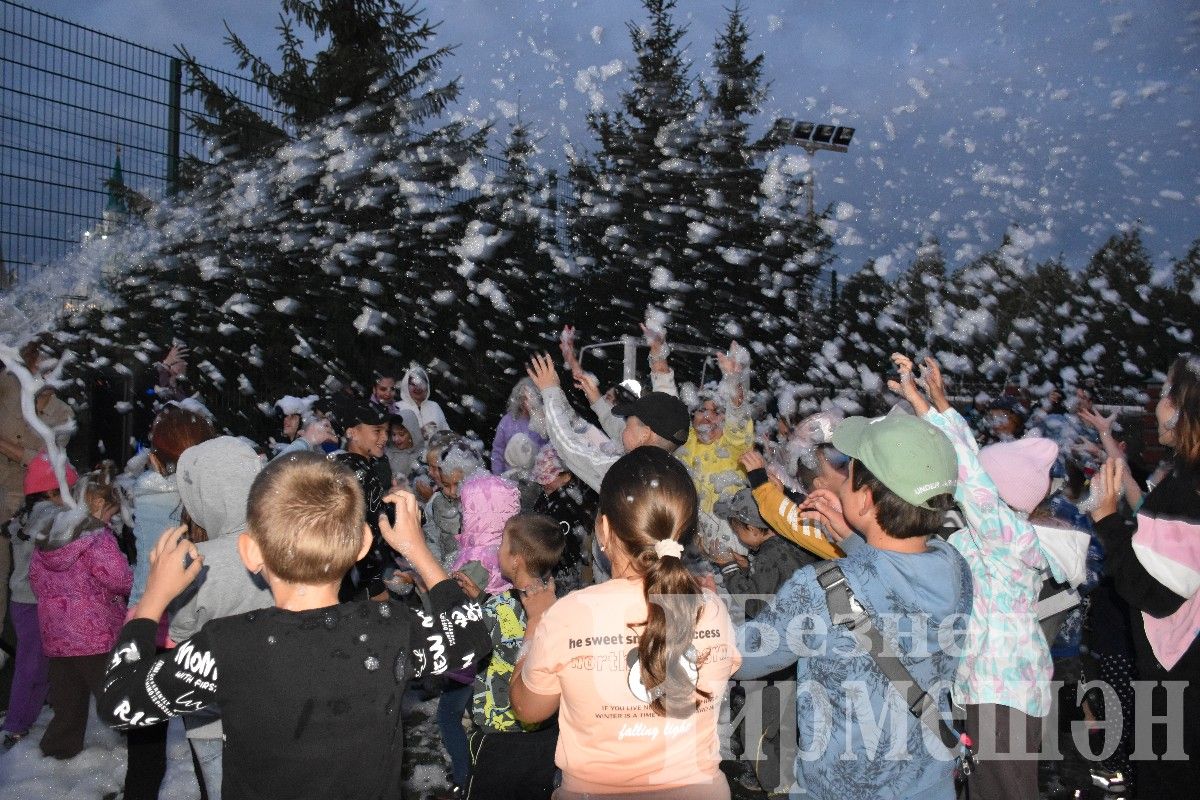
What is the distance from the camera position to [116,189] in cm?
741

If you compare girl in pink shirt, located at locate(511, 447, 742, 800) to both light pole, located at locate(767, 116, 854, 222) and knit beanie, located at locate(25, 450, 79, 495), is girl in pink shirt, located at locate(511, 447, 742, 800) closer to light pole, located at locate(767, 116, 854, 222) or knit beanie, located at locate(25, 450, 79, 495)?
knit beanie, located at locate(25, 450, 79, 495)

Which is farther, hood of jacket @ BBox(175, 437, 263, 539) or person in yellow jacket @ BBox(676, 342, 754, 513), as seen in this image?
person in yellow jacket @ BBox(676, 342, 754, 513)

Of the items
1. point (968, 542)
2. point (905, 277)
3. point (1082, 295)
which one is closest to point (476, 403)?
point (968, 542)

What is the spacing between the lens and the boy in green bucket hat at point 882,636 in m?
2.35

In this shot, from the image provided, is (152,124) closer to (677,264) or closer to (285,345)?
(285,345)

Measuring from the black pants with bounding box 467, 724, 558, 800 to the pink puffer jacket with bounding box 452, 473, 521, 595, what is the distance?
1.22 meters

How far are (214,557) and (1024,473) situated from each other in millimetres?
2823

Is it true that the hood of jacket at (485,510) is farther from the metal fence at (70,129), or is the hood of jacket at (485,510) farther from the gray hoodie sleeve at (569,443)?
the metal fence at (70,129)

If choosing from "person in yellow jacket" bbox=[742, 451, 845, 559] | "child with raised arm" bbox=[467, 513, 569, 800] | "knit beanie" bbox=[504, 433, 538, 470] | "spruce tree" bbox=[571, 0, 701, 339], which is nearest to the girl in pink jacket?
"child with raised arm" bbox=[467, 513, 569, 800]

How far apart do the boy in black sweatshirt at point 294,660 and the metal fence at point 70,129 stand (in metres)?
5.84

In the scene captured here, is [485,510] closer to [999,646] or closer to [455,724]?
[455,724]

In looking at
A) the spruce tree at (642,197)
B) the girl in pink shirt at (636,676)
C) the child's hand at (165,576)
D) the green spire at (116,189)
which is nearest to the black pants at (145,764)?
the child's hand at (165,576)

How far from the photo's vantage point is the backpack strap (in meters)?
2.32

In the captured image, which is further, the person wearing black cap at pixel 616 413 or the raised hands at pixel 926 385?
the person wearing black cap at pixel 616 413
